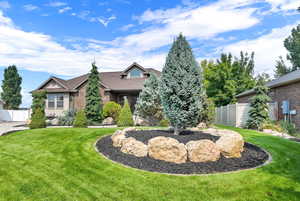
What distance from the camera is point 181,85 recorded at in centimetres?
624

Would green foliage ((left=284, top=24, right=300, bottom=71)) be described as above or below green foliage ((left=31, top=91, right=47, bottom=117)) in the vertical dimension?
above

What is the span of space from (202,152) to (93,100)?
13766 millimetres

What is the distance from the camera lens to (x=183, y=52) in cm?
645

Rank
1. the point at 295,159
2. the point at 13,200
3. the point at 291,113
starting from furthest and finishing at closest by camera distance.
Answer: the point at 291,113
the point at 295,159
the point at 13,200

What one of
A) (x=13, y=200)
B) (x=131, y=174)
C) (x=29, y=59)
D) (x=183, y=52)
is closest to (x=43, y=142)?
(x=13, y=200)

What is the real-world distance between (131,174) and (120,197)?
958 mm

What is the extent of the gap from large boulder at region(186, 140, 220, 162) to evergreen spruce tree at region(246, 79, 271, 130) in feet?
Answer: 28.1

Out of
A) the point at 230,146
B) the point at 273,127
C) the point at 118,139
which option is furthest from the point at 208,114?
the point at 118,139

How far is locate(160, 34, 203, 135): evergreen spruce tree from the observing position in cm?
625

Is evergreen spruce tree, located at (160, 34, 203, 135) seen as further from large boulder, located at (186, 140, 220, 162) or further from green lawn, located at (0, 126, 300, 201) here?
green lawn, located at (0, 126, 300, 201)

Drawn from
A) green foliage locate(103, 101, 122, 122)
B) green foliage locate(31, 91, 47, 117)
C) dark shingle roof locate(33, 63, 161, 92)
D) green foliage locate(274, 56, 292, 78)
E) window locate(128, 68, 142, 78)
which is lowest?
green foliage locate(103, 101, 122, 122)

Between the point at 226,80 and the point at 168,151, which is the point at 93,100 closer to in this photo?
the point at 168,151

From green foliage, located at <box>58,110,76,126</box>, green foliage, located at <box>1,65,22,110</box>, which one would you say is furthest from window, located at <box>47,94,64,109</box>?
green foliage, located at <box>1,65,22,110</box>

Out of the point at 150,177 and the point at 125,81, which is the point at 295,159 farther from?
the point at 125,81
